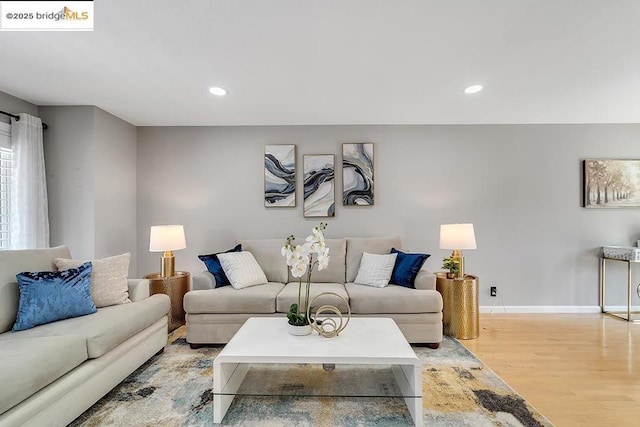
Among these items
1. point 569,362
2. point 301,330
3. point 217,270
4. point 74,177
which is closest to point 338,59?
point 301,330

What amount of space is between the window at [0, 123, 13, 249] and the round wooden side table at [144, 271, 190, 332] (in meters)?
1.31

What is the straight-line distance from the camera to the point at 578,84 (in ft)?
9.33

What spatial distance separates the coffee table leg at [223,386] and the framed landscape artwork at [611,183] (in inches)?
178

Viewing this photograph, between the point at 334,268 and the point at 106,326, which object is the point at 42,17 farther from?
the point at 334,268

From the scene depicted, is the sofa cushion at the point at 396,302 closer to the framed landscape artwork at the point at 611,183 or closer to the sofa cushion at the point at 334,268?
the sofa cushion at the point at 334,268

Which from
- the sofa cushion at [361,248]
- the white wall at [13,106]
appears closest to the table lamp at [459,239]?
the sofa cushion at [361,248]

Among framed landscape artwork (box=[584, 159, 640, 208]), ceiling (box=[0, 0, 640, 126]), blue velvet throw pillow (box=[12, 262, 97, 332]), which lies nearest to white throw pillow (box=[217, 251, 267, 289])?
blue velvet throw pillow (box=[12, 262, 97, 332])

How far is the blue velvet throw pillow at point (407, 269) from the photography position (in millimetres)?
3174

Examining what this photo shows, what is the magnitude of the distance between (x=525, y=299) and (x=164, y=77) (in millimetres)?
4694

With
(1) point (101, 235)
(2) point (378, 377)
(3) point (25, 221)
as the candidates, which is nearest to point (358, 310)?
(2) point (378, 377)

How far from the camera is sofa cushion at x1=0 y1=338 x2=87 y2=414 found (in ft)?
4.72

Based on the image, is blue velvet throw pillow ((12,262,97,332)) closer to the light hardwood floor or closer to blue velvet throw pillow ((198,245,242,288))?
blue velvet throw pillow ((198,245,242,288))

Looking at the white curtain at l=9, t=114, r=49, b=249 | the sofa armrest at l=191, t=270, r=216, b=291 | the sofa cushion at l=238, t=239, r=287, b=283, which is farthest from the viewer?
the sofa cushion at l=238, t=239, r=287, b=283

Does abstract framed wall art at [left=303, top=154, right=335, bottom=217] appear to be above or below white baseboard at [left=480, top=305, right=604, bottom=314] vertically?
above
